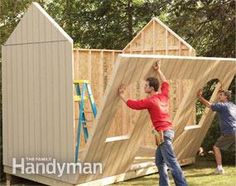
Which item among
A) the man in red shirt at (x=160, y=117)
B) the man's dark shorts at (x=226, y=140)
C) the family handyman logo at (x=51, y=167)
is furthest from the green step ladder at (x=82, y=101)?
the man's dark shorts at (x=226, y=140)

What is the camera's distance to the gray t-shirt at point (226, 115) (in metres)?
8.26

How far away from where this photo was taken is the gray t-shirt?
27.1 feet

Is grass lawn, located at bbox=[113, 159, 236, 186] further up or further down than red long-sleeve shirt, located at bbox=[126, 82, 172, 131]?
further down

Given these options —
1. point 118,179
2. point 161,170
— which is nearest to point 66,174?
point 118,179

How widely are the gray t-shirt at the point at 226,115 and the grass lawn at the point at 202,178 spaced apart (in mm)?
884

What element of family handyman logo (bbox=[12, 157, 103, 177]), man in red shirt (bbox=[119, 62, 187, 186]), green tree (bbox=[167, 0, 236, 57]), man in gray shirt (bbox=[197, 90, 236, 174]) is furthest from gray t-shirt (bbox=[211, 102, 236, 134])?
green tree (bbox=[167, 0, 236, 57])

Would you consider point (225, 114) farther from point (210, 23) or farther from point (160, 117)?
point (210, 23)

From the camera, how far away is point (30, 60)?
26.3 feet

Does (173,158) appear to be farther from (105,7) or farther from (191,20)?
Result: (105,7)

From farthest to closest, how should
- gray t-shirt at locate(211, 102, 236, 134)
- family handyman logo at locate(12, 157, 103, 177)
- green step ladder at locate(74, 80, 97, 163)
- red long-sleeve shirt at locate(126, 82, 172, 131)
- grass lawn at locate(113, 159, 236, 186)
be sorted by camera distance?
gray t-shirt at locate(211, 102, 236, 134) < grass lawn at locate(113, 159, 236, 186) < green step ladder at locate(74, 80, 97, 163) < family handyman logo at locate(12, 157, 103, 177) < red long-sleeve shirt at locate(126, 82, 172, 131)

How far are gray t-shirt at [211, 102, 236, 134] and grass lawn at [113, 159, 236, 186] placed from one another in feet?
2.90

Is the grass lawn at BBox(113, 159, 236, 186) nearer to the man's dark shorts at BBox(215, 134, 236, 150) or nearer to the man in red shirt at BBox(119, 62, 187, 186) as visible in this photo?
the man's dark shorts at BBox(215, 134, 236, 150)

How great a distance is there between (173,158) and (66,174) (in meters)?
1.95

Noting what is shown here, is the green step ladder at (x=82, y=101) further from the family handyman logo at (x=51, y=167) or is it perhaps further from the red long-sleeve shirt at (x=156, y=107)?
the red long-sleeve shirt at (x=156, y=107)
